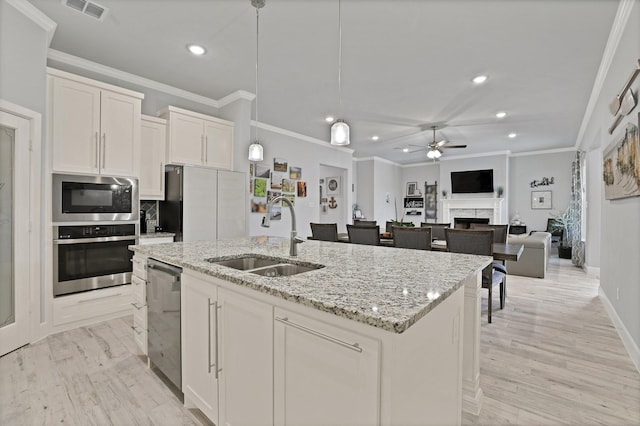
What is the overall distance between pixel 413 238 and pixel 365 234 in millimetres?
638

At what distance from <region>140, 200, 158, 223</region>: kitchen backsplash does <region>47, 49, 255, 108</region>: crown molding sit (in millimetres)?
1478

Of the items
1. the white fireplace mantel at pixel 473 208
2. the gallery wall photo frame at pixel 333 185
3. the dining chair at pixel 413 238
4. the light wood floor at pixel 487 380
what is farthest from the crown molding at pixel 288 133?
the white fireplace mantel at pixel 473 208

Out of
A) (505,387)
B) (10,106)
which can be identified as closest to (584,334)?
(505,387)

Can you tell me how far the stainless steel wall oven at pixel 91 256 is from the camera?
9.35 ft

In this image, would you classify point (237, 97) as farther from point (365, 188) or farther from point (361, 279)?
point (365, 188)

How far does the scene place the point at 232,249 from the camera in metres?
2.21

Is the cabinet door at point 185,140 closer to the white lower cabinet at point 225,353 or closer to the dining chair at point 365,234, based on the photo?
the dining chair at point 365,234

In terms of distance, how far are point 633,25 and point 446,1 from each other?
56.4 inches

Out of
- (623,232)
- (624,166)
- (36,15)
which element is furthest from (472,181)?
(36,15)

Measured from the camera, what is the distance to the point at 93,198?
9.98 ft

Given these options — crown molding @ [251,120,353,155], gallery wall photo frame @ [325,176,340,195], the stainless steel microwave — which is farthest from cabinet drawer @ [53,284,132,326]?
gallery wall photo frame @ [325,176,340,195]

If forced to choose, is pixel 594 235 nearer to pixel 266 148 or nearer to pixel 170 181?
pixel 266 148

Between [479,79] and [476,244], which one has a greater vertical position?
[479,79]

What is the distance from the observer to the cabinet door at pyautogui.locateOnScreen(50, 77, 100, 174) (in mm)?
2822
